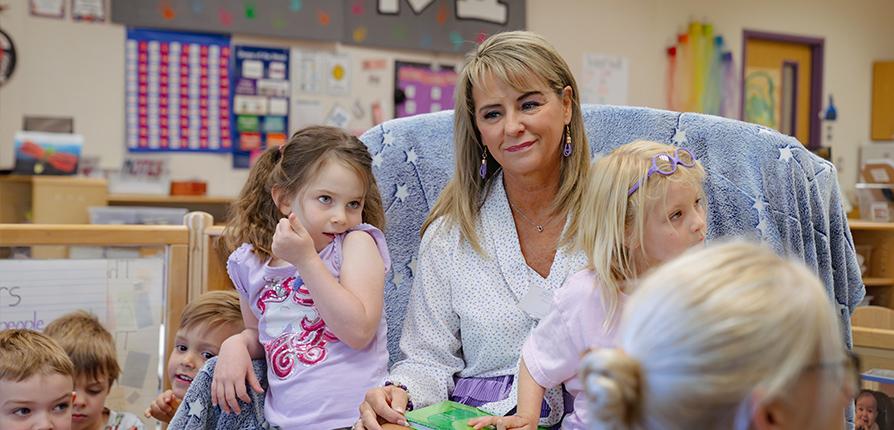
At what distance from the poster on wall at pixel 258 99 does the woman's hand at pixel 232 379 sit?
3559 millimetres

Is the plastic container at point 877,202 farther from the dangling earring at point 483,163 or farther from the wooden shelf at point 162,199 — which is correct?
the dangling earring at point 483,163

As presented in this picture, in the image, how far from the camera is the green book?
162cm

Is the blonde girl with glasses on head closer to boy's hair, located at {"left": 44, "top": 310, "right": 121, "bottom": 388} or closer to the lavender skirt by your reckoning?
the lavender skirt

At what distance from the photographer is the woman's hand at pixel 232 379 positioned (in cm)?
188

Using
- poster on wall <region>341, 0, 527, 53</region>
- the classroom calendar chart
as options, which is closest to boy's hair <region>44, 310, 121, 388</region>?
the classroom calendar chart

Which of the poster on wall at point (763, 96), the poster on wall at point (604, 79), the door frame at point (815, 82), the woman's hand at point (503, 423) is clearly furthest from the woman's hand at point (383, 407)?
the door frame at point (815, 82)

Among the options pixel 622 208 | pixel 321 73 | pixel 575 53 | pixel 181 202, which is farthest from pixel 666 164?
pixel 575 53

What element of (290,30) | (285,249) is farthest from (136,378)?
(290,30)

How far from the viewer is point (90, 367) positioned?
2.33 m

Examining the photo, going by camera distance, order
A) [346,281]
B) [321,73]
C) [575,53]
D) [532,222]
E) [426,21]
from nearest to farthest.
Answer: [346,281] → [532,222] → [321,73] → [426,21] → [575,53]

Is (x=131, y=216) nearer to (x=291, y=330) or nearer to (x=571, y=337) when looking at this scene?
(x=291, y=330)

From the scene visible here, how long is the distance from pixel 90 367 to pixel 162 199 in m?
2.82

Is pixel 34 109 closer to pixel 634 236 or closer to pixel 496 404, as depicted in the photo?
pixel 496 404

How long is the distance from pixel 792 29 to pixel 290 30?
14.3ft
